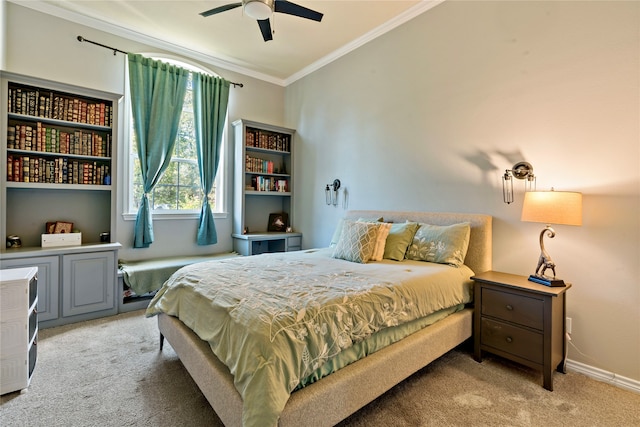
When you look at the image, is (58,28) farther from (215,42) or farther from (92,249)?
(92,249)

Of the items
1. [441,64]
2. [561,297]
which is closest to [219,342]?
[561,297]

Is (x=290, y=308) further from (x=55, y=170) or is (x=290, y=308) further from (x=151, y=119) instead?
(x=151, y=119)

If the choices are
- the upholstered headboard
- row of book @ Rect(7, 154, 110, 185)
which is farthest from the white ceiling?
the upholstered headboard

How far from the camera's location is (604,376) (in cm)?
211

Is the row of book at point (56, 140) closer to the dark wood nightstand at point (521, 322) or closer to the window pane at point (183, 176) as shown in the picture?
the window pane at point (183, 176)

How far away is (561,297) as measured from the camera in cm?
212

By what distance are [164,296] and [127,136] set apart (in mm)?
2480

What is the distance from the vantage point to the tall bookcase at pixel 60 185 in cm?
281

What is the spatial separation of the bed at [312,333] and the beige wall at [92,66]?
1.91 meters

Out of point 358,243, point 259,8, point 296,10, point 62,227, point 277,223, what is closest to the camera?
point 259,8

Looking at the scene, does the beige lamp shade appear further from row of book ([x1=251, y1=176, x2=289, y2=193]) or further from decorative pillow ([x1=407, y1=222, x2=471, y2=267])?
row of book ([x1=251, y1=176, x2=289, y2=193])

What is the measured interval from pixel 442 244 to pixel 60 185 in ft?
12.0

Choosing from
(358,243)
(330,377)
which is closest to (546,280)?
(358,243)

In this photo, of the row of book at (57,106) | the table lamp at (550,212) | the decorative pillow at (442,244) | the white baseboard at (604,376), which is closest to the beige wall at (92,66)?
Result: the row of book at (57,106)
